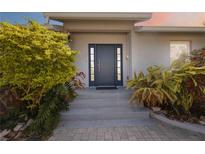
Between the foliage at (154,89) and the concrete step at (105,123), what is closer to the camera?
the concrete step at (105,123)

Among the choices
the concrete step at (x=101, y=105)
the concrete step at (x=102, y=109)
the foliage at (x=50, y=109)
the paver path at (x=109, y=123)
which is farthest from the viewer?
the concrete step at (x=101, y=105)

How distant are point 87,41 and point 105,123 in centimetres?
401

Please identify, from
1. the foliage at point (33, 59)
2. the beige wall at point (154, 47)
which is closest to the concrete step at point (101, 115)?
the foliage at point (33, 59)

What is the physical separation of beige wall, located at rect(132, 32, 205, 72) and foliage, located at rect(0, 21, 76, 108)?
3.34 m

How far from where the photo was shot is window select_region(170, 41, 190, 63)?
7027mm

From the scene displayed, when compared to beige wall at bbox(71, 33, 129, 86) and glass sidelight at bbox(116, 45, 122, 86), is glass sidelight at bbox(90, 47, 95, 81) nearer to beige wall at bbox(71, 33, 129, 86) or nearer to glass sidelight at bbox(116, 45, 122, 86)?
beige wall at bbox(71, 33, 129, 86)

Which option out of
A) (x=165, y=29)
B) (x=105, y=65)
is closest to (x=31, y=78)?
(x=105, y=65)

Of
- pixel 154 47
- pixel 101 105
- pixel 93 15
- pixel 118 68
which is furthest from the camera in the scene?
pixel 118 68

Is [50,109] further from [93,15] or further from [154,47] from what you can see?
[154,47]

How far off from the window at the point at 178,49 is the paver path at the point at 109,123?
3.12 metres

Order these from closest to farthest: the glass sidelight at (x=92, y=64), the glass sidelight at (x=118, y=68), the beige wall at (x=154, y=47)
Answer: the beige wall at (x=154, y=47), the glass sidelight at (x=92, y=64), the glass sidelight at (x=118, y=68)

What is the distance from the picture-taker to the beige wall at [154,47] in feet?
21.9

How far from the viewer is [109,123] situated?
13.7 feet

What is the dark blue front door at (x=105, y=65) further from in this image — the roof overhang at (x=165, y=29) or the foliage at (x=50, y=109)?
the foliage at (x=50, y=109)
